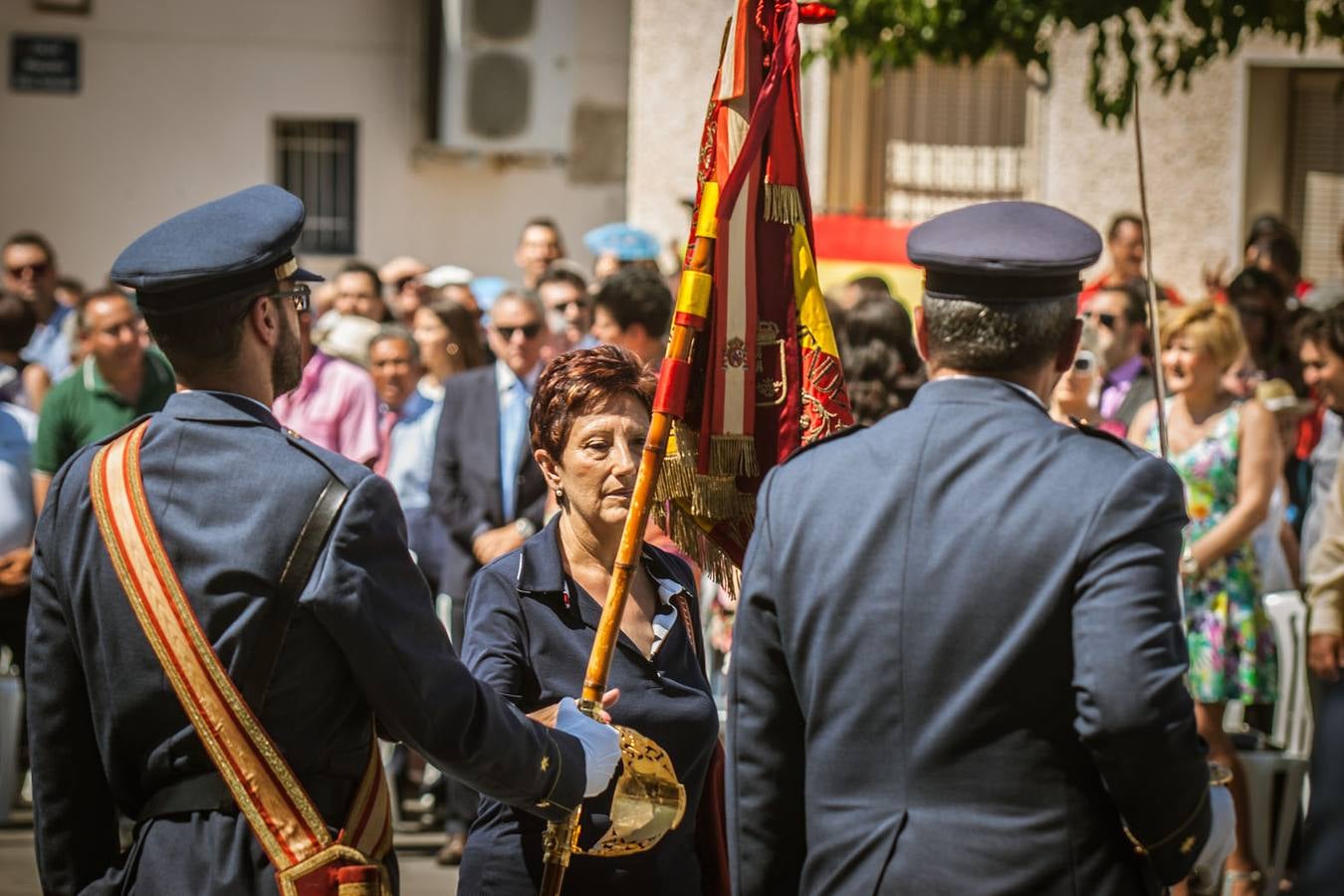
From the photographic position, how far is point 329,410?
27.6 feet

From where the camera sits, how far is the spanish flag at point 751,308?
13.1ft

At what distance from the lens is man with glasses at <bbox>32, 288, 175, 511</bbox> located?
794 centimetres

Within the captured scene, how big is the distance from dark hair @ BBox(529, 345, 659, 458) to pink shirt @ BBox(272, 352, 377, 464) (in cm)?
425

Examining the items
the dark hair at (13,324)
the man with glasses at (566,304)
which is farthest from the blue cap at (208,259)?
the dark hair at (13,324)

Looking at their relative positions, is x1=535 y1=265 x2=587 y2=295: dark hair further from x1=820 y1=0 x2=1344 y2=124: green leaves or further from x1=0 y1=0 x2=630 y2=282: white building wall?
x1=0 y1=0 x2=630 y2=282: white building wall

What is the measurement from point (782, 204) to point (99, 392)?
474 centimetres

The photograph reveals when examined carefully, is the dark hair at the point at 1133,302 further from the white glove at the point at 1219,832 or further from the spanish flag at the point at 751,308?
the white glove at the point at 1219,832

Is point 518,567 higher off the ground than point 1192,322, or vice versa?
point 1192,322

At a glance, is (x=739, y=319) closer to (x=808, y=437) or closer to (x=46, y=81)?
(x=808, y=437)

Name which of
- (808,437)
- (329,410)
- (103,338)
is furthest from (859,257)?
(808,437)

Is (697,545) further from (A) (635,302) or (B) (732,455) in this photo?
(A) (635,302)

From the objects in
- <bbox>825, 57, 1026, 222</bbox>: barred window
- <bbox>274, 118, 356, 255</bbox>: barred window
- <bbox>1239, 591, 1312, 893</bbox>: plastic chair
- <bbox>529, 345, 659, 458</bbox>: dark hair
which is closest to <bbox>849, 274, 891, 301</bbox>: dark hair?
<bbox>1239, 591, 1312, 893</bbox>: plastic chair

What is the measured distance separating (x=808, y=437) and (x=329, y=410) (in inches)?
184

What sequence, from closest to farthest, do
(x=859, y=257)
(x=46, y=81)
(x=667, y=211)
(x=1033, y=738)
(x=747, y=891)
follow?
1. (x=1033, y=738)
2. (x=747, y=891)
3. (x=859, y=257)
4. (x=667, y=211)
5. (x=46, y=81)
